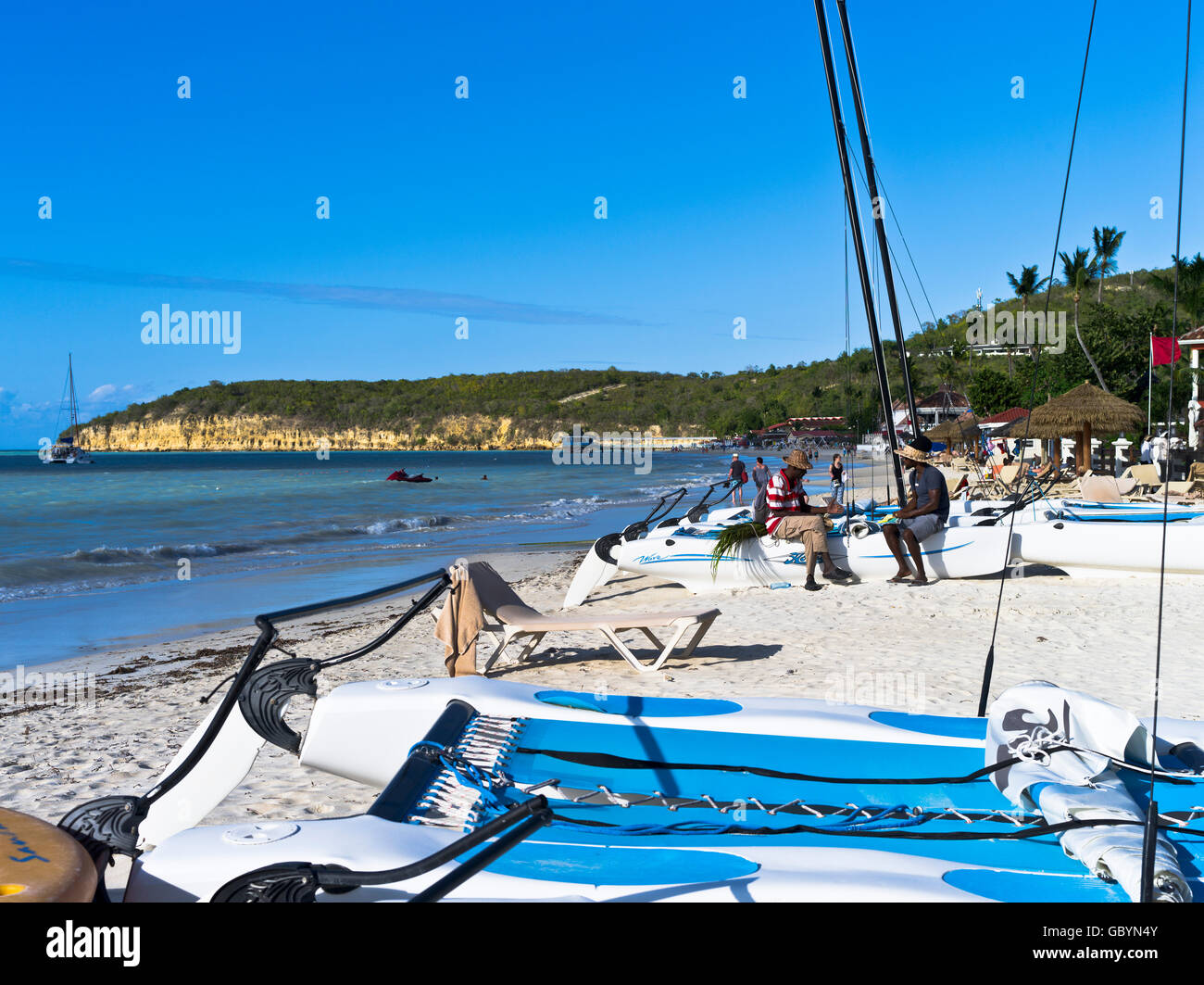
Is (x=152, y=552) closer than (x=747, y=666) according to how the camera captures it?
No

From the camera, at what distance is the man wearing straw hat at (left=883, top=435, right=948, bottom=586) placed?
9.95 m

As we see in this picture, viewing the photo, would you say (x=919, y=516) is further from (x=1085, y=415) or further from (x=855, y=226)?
(x=1085, y=415)

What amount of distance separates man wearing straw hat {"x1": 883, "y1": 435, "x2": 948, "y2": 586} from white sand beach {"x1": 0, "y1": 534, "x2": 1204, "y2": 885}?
13.6 inches

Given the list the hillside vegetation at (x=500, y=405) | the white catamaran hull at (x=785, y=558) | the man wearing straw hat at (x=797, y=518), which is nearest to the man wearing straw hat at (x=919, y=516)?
the white catamaran hull at (x=785, y=558)

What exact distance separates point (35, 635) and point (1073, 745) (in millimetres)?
10007

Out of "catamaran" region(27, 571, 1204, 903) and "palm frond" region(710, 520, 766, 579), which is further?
"palm frond" region(710, 520, 766, 579)

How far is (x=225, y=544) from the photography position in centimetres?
1900

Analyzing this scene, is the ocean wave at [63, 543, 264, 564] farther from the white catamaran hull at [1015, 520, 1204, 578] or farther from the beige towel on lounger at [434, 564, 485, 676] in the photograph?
the white catamaran hull at [1015, 520, 1204, 578]

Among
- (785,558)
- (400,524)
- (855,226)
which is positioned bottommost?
(400,524)

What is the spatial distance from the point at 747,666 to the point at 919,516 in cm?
413

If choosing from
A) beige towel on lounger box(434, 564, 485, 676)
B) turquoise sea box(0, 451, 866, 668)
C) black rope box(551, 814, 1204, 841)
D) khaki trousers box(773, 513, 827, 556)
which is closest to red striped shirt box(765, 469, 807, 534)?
khaki trousers box(773, 513, 827, 556)

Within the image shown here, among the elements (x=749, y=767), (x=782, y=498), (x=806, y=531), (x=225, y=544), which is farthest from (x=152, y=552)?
(x=749, y=767)

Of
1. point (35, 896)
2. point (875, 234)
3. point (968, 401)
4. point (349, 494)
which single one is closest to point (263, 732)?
point (35, 896)
